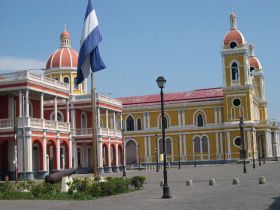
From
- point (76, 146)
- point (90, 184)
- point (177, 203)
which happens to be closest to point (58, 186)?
point (90, 184)

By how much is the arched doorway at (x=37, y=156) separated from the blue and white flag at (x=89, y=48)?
58.3 ft

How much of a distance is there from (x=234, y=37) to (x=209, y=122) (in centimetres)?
1292

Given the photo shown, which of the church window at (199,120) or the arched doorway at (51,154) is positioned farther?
the church window at (199,120)

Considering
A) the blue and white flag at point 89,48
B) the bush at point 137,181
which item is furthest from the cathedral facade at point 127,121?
the bush at point 137,181

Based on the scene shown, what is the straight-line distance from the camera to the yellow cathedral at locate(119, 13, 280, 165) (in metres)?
68.2

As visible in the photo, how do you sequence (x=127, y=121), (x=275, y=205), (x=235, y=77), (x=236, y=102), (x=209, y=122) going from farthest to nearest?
(x=127, y=121), (x=209, y=122), (x=235, y=77), (x=236, y=102), (x=275, y=205)

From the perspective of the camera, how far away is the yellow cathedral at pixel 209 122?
224ft

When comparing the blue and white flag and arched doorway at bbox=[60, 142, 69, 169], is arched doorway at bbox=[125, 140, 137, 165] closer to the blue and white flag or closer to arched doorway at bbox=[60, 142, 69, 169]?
arched doorway at bbox=[60, 142, 69, 169]

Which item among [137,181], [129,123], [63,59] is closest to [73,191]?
[137,181]

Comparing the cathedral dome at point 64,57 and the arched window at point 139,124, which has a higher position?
the cathedral dome at point 64,57

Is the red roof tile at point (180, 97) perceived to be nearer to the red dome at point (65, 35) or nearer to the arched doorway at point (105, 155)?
the red dome at point (65, 35)

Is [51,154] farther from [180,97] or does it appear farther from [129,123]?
[180,97]

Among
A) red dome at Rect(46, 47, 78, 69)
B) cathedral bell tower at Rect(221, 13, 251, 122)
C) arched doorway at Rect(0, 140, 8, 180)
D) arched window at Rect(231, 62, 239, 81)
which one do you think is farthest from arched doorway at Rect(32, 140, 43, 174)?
arched window at Rect(231, 62, 239, 81)

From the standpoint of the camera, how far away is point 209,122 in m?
71.3
